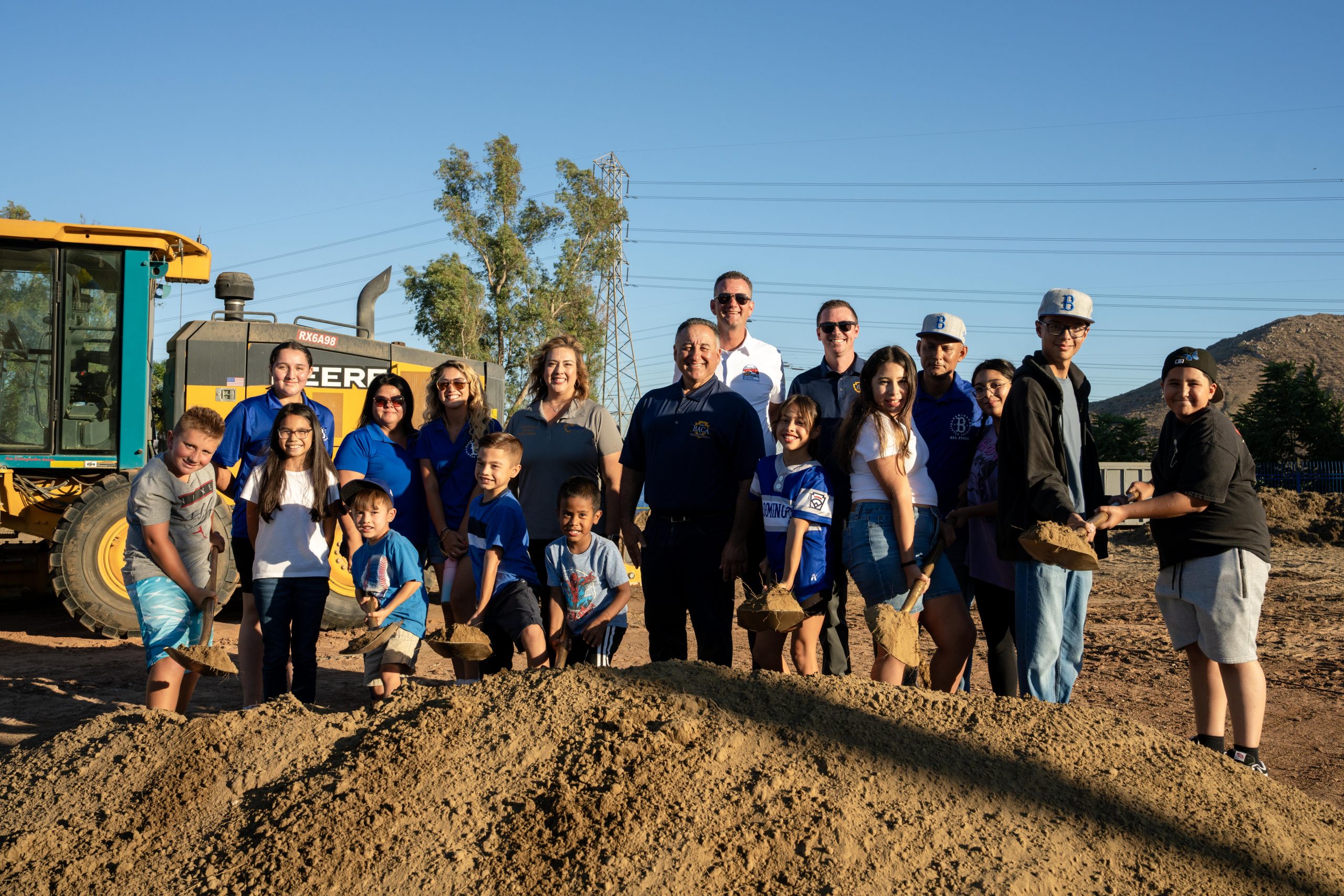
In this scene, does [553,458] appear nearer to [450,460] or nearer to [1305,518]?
[450,460]

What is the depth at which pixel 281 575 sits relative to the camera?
4672mm

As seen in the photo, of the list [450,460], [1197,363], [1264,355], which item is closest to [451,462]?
[450,460]

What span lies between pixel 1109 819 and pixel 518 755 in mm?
1790

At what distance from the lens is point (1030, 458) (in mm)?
3947

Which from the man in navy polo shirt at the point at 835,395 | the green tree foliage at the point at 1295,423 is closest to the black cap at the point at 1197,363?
the man in navy polo shirt at the point at 835,395

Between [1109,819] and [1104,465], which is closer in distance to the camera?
[1109,819]

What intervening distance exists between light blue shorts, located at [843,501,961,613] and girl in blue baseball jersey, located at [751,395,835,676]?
150 millimetres

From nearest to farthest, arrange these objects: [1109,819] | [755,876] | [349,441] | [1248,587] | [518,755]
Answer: [755,876]
[1109,819]
[518,755]
[1248,587]
[349,441]

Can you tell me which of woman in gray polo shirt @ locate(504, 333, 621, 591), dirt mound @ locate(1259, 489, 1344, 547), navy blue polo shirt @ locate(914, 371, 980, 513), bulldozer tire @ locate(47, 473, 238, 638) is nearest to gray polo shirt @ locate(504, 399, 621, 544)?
woman in gray polo shirt @ locate(504, 333, 621, 591)

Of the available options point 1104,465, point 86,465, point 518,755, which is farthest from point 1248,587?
point 1104,465

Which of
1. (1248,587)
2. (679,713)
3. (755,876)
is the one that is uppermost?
(1248,587)

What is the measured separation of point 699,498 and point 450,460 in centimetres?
132

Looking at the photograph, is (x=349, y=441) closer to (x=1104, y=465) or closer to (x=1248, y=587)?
(x=1248, y=587)

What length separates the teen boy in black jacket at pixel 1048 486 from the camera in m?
3.95
